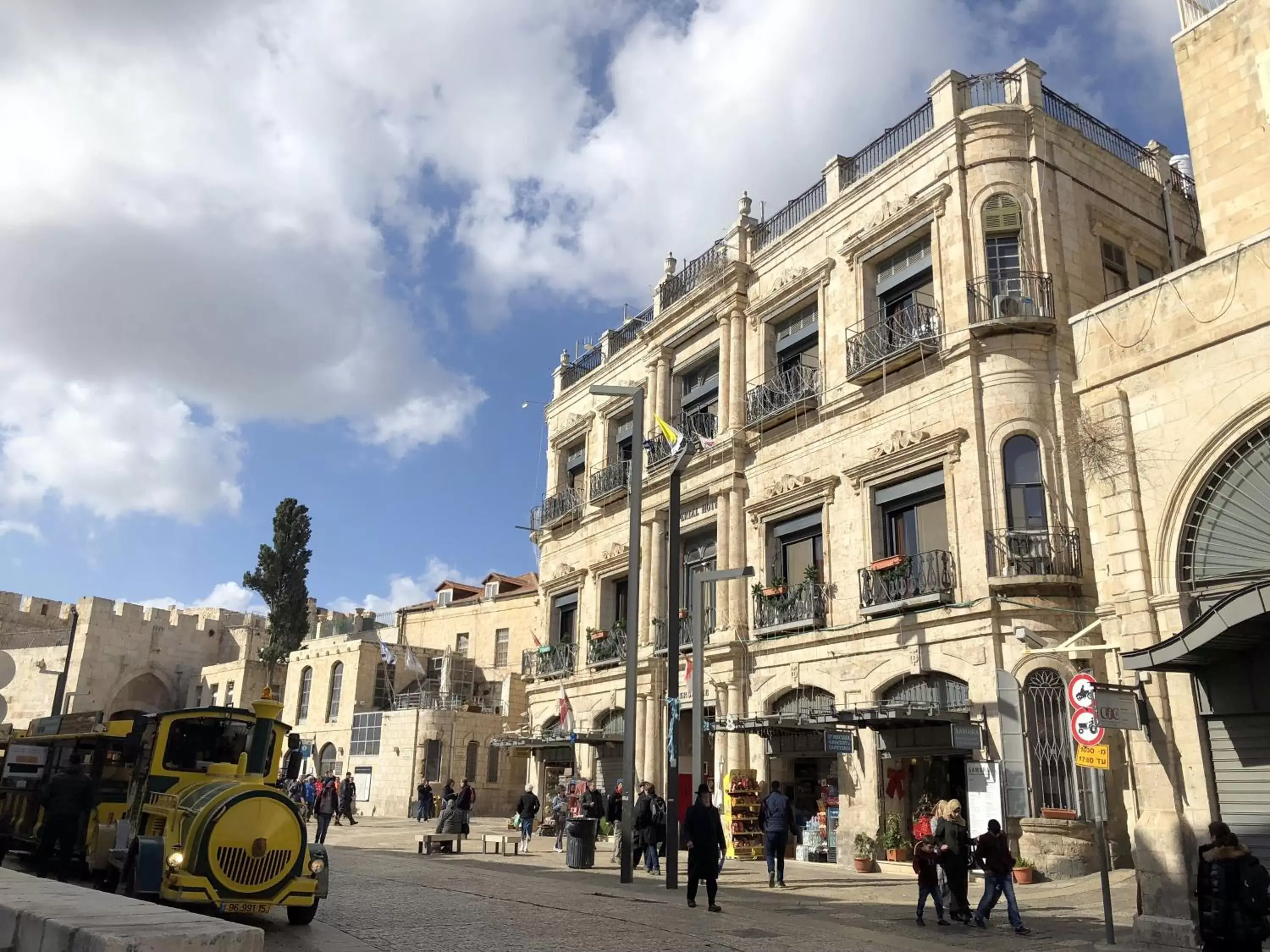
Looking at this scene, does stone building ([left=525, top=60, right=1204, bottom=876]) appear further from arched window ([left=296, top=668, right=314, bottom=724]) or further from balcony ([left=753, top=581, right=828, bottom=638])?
arched window ([left=296, top=668, right=314, bottom=724])

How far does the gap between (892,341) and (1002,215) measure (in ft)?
10.8

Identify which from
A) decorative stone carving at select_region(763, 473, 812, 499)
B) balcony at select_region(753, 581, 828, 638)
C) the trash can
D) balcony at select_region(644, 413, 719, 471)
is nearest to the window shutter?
decorative stone carving at select_region(763, 473, 812, 499)

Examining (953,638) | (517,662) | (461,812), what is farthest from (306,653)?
(953,638)

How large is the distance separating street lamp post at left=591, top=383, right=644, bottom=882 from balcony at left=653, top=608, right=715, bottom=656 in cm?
781

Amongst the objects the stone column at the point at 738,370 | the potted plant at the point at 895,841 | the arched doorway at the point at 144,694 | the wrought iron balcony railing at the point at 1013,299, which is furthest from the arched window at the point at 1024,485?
the arched doorway at the point at 144,694

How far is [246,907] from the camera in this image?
1006 centimetres

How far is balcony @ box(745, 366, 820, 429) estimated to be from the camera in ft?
76.6

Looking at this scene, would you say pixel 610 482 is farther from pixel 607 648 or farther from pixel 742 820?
pixel 742 820

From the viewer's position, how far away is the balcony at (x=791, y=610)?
2189 cm

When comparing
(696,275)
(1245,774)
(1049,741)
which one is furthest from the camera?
(696,275)

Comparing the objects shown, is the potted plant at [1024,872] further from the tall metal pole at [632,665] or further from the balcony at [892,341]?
the balcony at [892,341]

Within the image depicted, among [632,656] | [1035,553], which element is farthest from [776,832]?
[1035,553]

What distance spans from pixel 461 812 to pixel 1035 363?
15.8 metres

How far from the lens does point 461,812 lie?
23234mm
